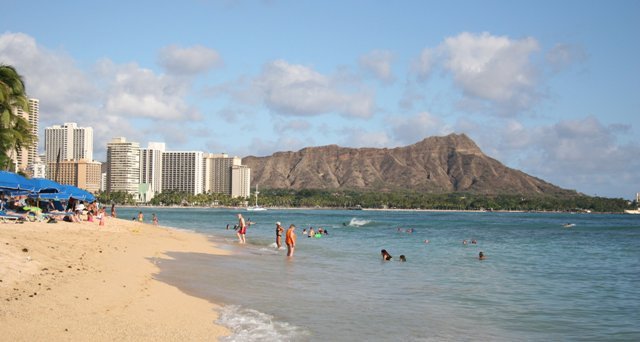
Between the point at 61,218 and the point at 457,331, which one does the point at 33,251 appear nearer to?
the point at 457,331

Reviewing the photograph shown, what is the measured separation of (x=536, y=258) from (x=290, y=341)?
22.2 metres

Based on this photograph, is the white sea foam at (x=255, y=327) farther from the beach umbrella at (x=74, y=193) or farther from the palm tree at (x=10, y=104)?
the beach umbrella at (x=74, y=193)

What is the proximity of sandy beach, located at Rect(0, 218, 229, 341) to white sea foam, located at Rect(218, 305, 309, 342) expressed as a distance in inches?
10.4

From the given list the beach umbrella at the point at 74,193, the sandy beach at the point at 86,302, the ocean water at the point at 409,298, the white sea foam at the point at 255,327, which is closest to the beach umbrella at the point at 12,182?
the beach umbrella at the point at 74,193

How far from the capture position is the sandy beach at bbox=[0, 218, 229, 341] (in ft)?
27.2

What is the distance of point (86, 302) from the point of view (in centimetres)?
1006

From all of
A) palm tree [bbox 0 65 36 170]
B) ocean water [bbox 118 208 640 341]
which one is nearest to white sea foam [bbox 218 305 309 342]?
ocean water [bbox 118 208 640 341]

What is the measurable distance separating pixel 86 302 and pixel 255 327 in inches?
115

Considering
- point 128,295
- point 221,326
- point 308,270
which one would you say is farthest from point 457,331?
point 308,270

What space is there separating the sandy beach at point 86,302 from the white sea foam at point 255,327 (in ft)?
0.87

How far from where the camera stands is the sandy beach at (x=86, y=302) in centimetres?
830

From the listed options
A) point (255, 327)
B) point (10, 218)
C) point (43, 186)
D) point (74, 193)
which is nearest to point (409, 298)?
point (255, 327)

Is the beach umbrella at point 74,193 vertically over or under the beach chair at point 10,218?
over

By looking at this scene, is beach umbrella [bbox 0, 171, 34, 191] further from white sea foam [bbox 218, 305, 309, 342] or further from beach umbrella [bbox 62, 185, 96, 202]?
white sea foam [bbox 218, 305, 309, 342]
